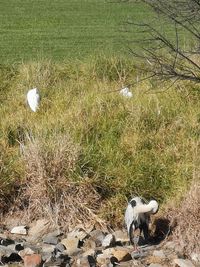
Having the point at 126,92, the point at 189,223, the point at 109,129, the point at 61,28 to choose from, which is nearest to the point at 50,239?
the point at 189,223

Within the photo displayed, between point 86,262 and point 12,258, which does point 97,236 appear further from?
point 12,258

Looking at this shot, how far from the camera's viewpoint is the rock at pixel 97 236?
597cm

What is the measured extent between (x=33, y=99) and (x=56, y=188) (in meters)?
2.41

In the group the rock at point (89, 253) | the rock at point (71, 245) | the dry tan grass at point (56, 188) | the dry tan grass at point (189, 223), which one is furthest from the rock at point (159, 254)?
the dry tan grass at point (56, 188)

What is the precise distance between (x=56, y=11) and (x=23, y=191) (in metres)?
14.7

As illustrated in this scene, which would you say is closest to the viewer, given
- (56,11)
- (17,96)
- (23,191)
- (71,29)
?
(23,191)

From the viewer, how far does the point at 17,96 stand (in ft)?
29.9

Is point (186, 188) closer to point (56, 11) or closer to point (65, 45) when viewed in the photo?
point (65, 45)

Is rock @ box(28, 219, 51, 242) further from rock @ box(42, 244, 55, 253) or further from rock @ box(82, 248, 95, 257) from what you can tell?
rock @ box(82, 248, 95, 257)

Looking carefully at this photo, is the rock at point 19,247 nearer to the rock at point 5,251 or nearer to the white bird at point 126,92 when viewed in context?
the rock at point 5,251

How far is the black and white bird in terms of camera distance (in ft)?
18.7

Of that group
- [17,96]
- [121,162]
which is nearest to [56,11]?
[17,96]

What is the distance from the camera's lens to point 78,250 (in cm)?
579

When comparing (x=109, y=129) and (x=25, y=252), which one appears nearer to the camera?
(x=25, y=252)
